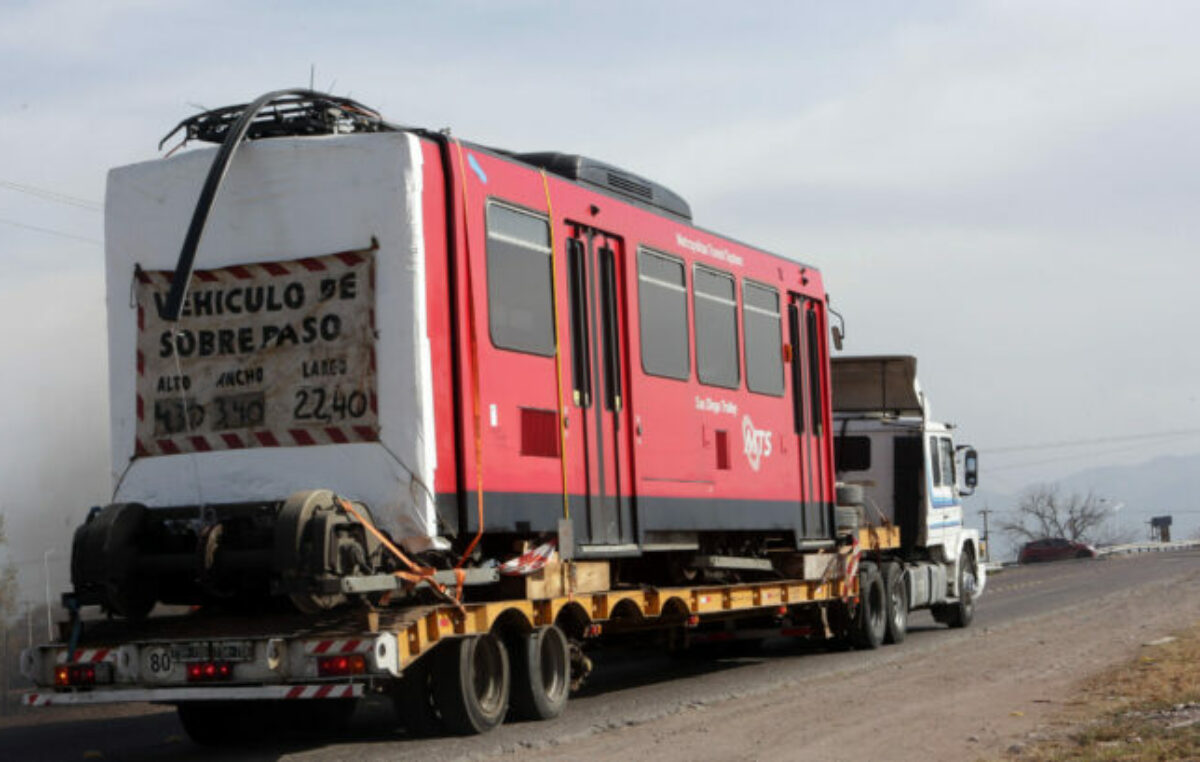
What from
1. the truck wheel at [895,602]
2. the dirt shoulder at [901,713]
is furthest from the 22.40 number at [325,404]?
the truck wheel at [895,602]

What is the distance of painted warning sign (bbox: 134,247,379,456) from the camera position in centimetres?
1155

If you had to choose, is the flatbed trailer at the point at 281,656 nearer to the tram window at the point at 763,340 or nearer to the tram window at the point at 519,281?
the tram window at the point at 519,281

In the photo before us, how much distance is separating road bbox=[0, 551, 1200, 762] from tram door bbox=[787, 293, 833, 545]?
1567 millimetres

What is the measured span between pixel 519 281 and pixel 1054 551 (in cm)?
7392

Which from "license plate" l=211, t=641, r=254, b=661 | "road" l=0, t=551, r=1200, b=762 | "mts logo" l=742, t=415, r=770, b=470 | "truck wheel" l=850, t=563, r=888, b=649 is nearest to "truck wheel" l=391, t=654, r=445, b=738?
"road" l=0, t=551, r=1200, b=762

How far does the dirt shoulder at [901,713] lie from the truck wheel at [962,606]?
441 centimetres

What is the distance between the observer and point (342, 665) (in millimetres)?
10867

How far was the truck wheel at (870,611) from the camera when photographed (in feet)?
67.3

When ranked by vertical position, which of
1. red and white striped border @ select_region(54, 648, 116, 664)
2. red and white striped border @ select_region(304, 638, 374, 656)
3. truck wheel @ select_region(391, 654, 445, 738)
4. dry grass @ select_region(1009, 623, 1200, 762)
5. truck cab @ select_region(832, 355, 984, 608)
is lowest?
dry grass @ select_region(1009, 623, 1200, 762)

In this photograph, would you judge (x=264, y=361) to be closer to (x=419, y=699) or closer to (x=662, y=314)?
(x=419, y=699)

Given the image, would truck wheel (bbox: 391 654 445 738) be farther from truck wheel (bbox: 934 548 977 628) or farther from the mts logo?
truck wheel (bbox: 934 548 977 628)

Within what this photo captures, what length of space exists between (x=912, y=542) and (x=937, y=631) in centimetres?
158

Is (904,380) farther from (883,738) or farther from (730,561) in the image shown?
(883,738)

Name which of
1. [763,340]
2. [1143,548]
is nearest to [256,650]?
[763,340]
